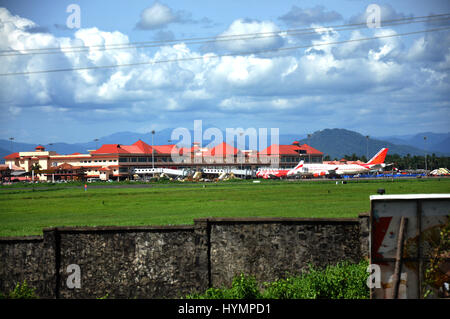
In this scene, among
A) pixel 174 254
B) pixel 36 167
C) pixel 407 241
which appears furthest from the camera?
pixel 36 167

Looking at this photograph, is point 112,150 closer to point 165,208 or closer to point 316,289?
point 165,208

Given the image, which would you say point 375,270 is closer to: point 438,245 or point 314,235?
point 438,245

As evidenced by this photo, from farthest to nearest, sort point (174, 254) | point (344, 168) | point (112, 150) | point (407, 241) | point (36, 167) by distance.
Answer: point (112, 150)
point (36, 167)
point (344, 168)
point (174, 254)
point (407, 241)

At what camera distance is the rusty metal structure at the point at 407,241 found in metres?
12.7

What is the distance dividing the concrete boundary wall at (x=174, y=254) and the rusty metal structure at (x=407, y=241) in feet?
23.2

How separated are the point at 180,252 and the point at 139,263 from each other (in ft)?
5.55

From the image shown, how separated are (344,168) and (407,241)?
14006 centimetres

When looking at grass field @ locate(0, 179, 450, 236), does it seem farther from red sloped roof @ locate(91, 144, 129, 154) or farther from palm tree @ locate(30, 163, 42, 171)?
red sloped roof @ locate(91, 144, 129, 154)

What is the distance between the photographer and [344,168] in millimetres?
150000

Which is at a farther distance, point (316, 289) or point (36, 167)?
point (36, 167)

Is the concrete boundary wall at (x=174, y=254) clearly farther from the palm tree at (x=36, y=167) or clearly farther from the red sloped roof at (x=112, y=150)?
the red sloped roof at (x=112, y=150)

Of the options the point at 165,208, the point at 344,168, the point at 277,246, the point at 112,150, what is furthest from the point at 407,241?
the point at 112,150

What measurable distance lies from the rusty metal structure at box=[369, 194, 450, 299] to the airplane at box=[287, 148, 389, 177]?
13631 centimetres
